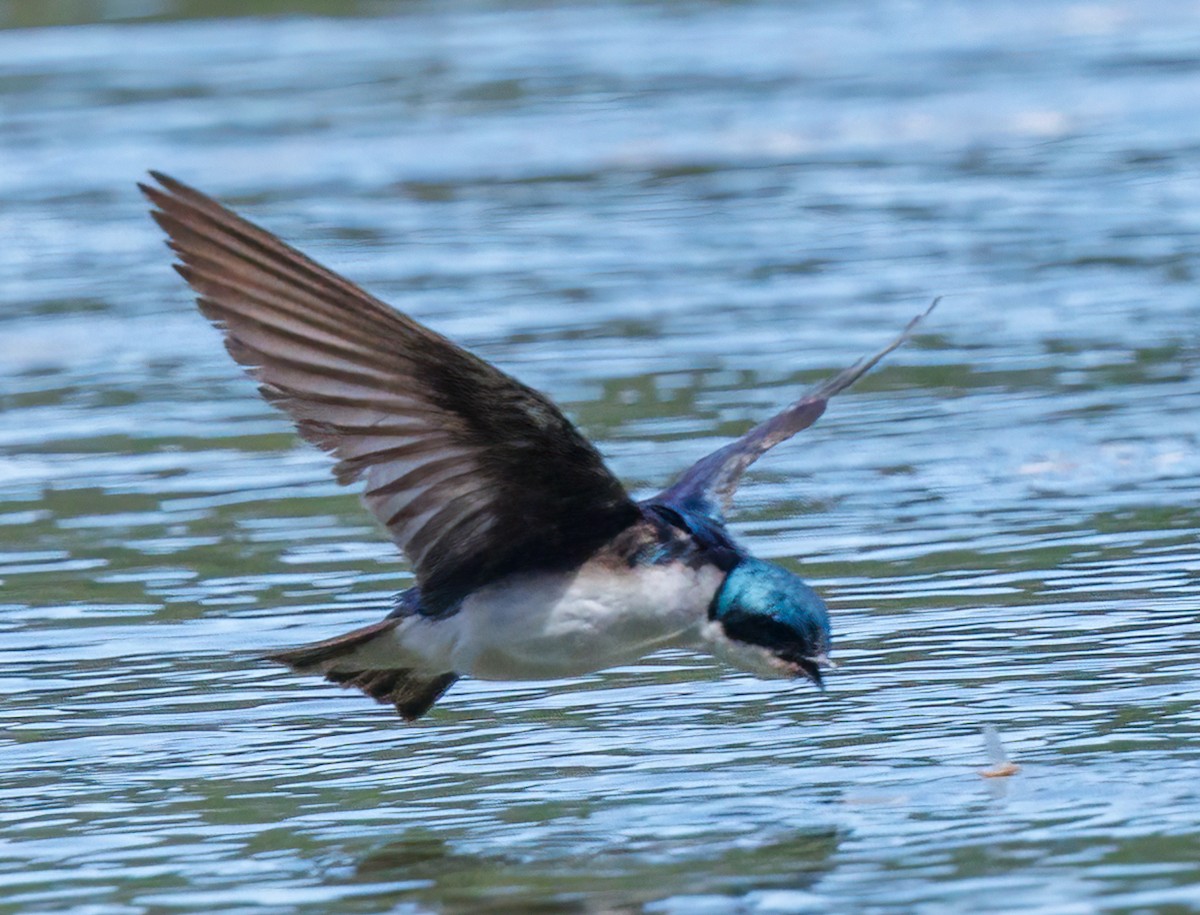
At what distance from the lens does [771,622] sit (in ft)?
16.4

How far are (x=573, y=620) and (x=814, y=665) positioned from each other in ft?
1.55

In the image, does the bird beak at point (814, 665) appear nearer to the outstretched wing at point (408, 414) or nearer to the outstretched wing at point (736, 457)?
the outstretched wing at point (408, 414)

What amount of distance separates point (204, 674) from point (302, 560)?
3.55 feet

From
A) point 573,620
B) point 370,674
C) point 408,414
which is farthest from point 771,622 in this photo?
point 370,674

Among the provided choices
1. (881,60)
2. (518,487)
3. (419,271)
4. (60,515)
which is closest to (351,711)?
(518,487)

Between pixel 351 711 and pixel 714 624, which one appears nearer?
pixel 714 624

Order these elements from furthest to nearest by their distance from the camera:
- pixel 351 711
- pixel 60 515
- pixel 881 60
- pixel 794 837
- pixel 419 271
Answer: pixel 881 60, pixel 419 271, pixel 60 515, pixel 351 711, pixel 794 837

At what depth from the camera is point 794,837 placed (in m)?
4.79

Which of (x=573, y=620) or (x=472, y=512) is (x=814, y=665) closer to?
(x=573, y=620)

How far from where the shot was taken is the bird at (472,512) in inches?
187

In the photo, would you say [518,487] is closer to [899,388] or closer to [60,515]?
[60,515]

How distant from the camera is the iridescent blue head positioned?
501 centimetres

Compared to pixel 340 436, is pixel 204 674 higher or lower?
lower

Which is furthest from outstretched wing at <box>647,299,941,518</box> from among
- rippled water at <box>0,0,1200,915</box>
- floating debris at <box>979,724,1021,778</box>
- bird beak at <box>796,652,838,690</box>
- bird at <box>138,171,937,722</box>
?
floating debris at <box>979,724,1021,778</box>
